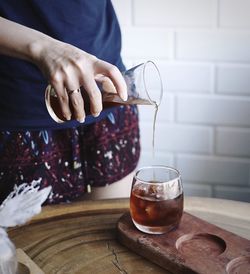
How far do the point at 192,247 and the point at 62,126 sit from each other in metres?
0.35

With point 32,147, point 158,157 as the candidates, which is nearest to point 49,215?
point 32,147

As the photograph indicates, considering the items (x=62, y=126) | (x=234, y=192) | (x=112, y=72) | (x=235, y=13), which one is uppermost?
(x=235, y=13)

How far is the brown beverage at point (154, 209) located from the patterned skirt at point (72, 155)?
0.26 meters

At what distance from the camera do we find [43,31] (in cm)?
101

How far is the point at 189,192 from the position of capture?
5.02 ft

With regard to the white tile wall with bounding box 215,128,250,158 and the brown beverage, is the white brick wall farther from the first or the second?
the brown beverage

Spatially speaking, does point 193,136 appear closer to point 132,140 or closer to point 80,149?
point 132,140

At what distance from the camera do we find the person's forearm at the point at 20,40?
81 cm

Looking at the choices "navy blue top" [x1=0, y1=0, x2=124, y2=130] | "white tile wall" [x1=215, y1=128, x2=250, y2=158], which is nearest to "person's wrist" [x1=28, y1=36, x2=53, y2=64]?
"navy blue top" [x1=0, y1=0, x2=124, y2=130]

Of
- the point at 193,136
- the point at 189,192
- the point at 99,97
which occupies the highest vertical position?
the point at 99,97

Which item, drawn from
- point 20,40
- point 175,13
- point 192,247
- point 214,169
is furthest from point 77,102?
point 214,169

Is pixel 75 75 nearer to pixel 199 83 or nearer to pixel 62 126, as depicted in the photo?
pixel 62 126

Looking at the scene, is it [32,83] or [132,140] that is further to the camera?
[132,140]

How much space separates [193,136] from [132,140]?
1.15 feet
